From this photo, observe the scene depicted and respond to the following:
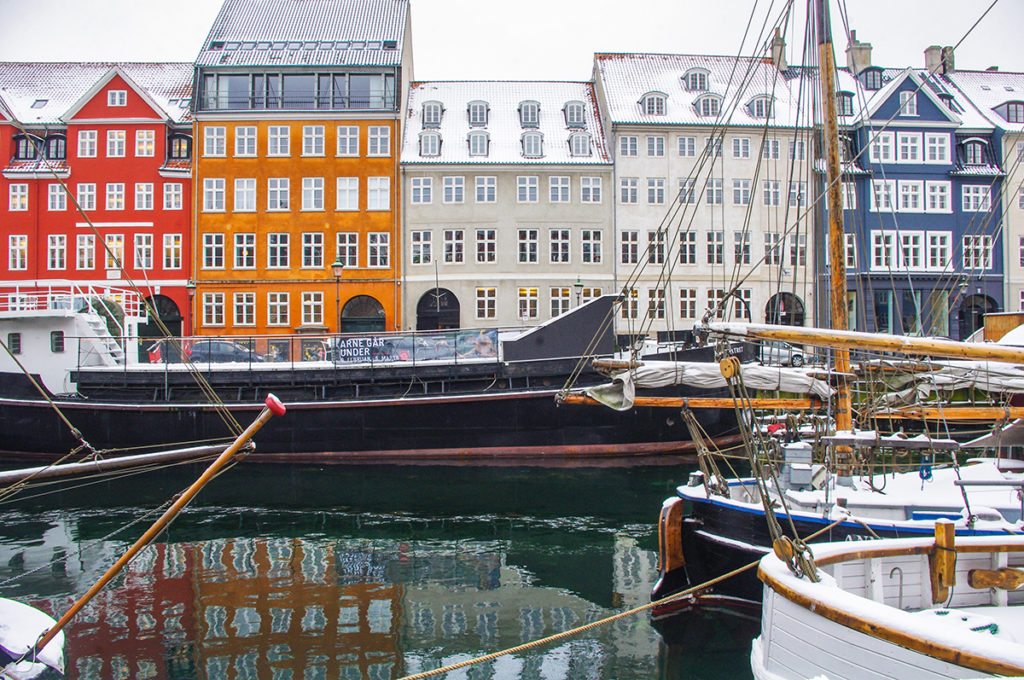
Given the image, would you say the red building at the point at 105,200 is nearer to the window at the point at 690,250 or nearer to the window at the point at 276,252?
the window at the point at 276,252

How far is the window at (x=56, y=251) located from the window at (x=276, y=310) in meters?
10.5

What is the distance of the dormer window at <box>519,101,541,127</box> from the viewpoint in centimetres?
3869

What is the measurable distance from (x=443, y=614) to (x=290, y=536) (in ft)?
17.1

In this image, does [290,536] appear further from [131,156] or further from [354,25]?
[354,25]

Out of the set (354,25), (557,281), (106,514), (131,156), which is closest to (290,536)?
(106,514)

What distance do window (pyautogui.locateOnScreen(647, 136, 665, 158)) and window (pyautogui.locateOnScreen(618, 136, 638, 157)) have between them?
707mm

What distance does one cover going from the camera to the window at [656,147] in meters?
37.2

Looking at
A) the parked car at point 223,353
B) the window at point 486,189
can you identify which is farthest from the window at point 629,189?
the parked car at point 223,353

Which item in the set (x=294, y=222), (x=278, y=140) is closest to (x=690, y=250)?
(x=294, y=222)

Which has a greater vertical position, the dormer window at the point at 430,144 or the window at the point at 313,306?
the dormer window at the point at 430,144

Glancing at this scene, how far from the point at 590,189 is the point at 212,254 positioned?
18.9m

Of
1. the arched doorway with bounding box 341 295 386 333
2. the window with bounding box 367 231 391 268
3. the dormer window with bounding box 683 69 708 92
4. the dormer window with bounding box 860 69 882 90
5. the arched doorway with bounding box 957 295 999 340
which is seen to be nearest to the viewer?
the arched doorway with bounding box 341 295 386 333

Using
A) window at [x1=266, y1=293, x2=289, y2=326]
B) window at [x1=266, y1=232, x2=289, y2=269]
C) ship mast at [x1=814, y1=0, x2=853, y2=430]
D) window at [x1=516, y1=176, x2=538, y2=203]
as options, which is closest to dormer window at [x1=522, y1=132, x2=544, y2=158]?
window at [x1=516, y1=176, x2=538, y2=203]

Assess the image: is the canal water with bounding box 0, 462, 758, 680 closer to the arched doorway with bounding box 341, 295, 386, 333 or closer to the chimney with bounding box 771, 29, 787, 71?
the chimney with bounding box 771, 29, 787, 71
